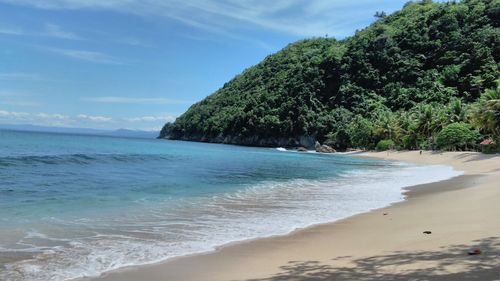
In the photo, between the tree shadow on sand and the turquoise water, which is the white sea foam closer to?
the turquoise water

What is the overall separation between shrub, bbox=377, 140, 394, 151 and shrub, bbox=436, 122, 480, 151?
865 inches

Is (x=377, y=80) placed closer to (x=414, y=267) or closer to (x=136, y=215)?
(x=136, y=215)

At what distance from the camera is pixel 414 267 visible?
6.85 m

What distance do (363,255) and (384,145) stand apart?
285 ft

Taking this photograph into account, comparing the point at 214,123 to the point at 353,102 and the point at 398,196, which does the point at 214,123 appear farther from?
the point at 398,196

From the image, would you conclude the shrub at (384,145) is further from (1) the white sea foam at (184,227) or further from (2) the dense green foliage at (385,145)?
(1) the white sea foam at (184,227)

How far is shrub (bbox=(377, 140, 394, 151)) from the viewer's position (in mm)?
89631

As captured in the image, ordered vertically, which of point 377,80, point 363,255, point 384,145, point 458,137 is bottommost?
point 363,255

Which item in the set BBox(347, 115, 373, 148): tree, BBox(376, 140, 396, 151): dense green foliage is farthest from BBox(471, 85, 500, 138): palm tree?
BBox(347, 115, 373, 148): tree

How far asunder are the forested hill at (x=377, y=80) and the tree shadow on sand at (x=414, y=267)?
85088 mm

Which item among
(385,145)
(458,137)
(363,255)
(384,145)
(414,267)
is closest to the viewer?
(414,267)

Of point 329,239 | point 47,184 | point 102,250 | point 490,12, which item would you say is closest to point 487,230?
point 329,239

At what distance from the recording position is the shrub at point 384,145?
8963cm

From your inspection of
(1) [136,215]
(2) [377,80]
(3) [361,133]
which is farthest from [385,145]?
(1) [136,215]
